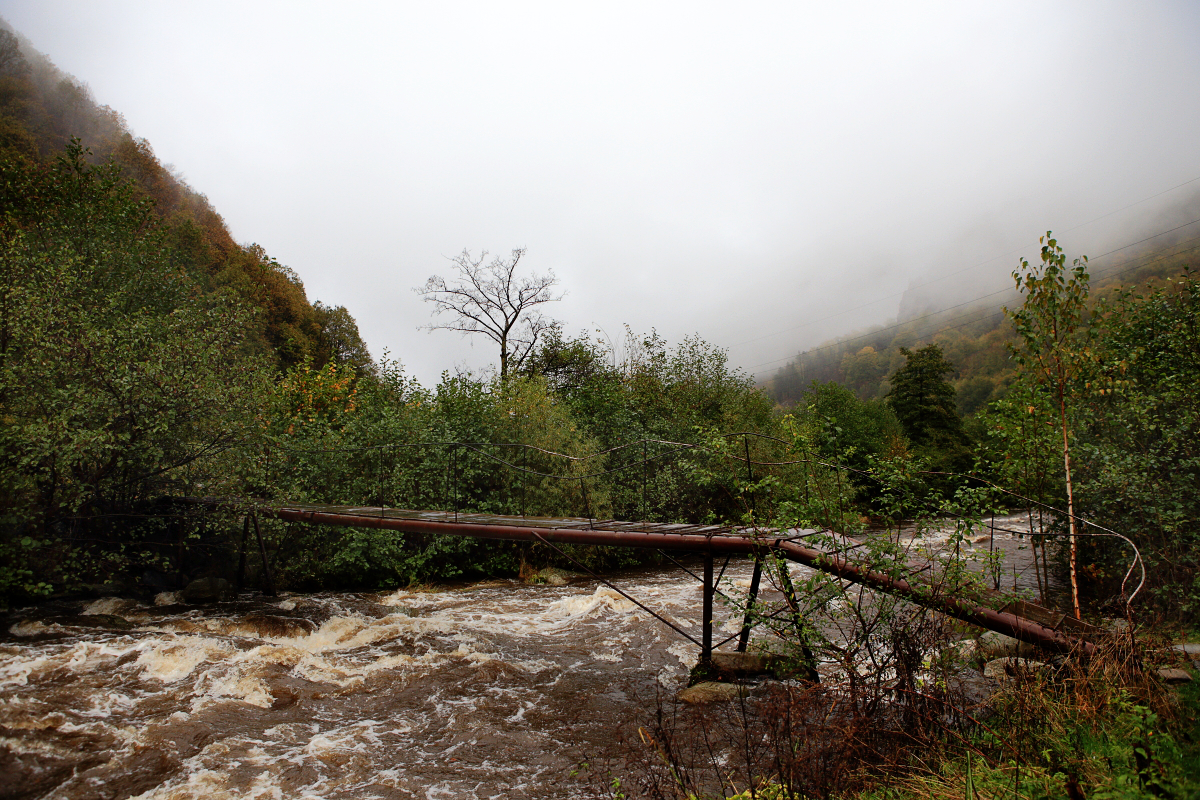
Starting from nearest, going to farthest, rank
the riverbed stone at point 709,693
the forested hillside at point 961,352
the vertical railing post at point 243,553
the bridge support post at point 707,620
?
the riverbed stone at point 709,693 → the bridge support post at point 707,620 → the vertical railing post at point 243,553 → the forested hillside at point 961,352

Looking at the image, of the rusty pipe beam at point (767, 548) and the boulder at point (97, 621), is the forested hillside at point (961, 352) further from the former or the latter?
the boulder at point (97, 621)

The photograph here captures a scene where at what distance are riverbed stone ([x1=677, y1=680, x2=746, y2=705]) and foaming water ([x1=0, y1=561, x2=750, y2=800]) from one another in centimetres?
45

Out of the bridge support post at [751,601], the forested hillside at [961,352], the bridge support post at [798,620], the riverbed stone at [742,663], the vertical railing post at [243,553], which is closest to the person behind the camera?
the bridge support post at [798,620]

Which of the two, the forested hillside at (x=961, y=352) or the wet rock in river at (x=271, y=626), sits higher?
the forested hillside at (x=961, y=352)

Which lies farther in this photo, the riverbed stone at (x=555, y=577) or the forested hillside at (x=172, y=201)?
the forested hillside at (x=172, y=201)

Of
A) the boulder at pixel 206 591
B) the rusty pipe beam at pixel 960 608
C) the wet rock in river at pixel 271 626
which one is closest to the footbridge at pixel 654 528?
the rusty pipe beam at pixel 960 608

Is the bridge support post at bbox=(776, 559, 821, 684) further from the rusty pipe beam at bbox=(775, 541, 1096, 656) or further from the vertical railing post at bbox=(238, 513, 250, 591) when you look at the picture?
the vertical railing post at bbox=(238, 513, 250, 591)

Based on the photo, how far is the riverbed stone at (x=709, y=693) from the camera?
7.48 meters

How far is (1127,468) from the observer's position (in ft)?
28.6

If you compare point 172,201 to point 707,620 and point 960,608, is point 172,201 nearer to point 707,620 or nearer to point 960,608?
point 707,620

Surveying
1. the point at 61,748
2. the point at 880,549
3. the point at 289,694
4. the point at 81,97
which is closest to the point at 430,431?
the point at 289,694

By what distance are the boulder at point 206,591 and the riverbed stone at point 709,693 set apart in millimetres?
10078

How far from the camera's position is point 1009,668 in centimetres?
568

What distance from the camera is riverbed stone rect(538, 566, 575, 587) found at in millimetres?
15797
